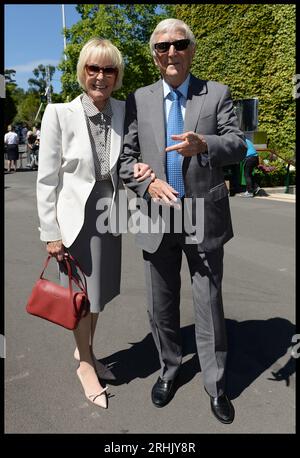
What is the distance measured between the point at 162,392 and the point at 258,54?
14.2 meters

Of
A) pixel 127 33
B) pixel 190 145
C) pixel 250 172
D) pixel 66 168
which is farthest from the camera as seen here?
pixel 127 33

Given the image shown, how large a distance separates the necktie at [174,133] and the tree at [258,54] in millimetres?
12550

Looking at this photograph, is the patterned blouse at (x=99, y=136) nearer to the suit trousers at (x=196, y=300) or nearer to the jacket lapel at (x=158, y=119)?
the jacket lapel at (x=158, y=119)

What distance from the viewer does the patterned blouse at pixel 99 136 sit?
8.24 feet

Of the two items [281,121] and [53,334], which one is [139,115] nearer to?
[53,334]

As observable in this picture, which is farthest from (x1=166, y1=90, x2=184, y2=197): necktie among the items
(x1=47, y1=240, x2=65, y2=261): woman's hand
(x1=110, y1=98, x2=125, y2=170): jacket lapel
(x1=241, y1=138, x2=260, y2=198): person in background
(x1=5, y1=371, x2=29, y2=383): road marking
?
(x1=241, y1=138, x2=260, y2=198): person in background

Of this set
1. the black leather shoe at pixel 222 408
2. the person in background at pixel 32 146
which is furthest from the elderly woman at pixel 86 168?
the person in background at pixel 32 146

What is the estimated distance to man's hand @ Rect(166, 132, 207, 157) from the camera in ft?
6.96

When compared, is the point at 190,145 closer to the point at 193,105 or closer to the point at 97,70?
the point at 193,105

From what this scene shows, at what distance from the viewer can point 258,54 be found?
48.2 ft

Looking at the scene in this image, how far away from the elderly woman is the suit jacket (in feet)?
0.35

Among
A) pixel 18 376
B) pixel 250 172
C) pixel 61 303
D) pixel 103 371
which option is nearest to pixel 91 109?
pixel 61 303

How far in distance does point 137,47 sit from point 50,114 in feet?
72.7
